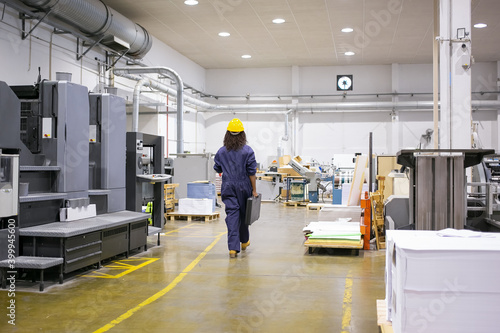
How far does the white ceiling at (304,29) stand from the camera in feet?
40.5

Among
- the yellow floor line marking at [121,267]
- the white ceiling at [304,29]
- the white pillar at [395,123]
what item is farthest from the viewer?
the white pillar at [395,123]

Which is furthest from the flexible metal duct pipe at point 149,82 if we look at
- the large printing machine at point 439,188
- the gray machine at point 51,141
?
the large printing machine at point 439,188

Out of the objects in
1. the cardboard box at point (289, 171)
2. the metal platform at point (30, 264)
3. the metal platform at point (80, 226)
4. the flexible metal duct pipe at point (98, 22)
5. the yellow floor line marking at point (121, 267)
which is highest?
the flexible metal duct pipe at point (98, 22)

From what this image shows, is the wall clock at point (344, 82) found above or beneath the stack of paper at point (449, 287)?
above

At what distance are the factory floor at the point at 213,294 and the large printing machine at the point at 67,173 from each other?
13.7 inches

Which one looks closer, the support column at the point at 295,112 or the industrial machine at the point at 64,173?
the industrial machine at the point at 64,173

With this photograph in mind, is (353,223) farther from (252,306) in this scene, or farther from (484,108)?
(484,108)

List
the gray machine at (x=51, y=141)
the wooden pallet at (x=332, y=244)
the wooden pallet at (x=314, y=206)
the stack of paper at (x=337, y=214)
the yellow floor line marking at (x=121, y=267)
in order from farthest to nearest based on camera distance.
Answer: the wooden pallet at (x=314, y=206)
the stack of paper at (x=337, y=214)
the wooden pallet at (x=332, y=244)
the gray machine at (x=51, y=141)
the yellow floor line marking at (x=121, y=267)

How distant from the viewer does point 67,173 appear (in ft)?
18.4

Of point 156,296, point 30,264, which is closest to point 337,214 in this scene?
point 156,296

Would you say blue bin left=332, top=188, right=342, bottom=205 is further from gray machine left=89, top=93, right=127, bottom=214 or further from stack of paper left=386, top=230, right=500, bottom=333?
stack of paper left=386, top=230, right=500, bottom=333

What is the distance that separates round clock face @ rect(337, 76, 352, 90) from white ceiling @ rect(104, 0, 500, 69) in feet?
2.19

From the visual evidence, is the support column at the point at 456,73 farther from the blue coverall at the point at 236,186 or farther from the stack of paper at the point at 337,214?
the stack of paper at the point at 337,214

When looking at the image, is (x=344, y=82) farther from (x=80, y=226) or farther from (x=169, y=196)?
(x=80, y=226)
